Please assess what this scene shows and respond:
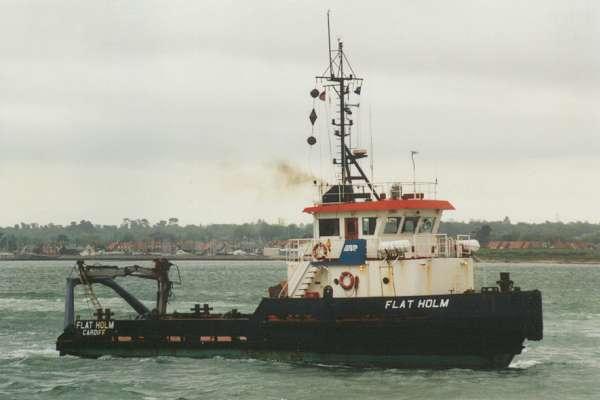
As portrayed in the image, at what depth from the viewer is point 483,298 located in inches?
981

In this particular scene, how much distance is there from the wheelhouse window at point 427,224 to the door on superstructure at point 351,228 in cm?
177

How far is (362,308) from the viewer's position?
84.2ft

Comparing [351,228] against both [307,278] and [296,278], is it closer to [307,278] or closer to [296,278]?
[307,278]

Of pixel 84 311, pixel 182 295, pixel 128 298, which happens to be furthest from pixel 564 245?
pixel 128 298

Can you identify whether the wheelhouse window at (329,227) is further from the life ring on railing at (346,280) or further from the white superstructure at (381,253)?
the life ring on railing at (346,280)

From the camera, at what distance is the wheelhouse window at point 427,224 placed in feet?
88.6

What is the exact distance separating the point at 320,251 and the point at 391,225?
205cm

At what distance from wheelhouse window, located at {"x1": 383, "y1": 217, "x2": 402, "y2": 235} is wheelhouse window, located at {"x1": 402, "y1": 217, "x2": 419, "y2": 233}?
200mm

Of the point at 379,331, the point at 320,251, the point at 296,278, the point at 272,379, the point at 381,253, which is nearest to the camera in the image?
the point at 272,379

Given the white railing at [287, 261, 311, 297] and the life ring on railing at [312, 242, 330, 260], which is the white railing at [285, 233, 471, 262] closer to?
the life ring on railing at [312, 242, 330, 260]

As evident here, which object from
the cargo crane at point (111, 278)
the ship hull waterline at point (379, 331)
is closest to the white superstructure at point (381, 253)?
the ship hull waterline at point (379, 331)

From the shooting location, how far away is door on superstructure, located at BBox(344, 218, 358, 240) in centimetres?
2702

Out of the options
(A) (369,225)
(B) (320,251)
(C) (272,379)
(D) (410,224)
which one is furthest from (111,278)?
(D) (410,224)

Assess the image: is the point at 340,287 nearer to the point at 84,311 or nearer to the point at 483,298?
the point at 483,298
